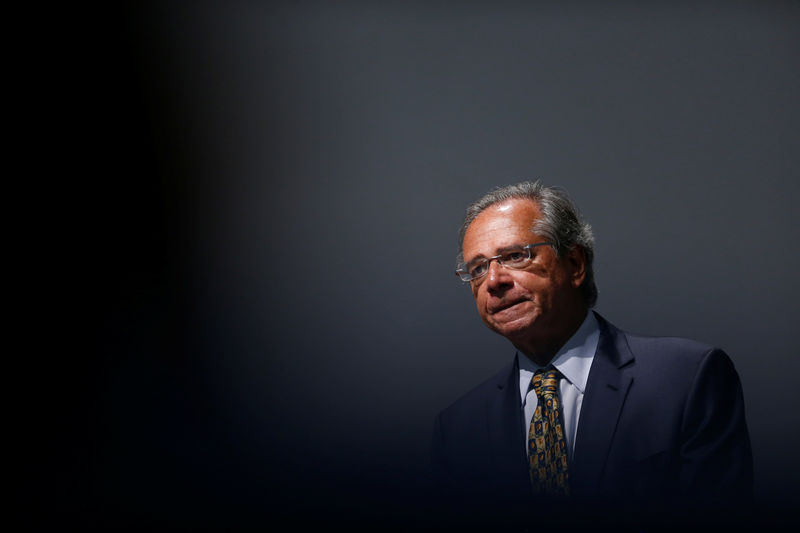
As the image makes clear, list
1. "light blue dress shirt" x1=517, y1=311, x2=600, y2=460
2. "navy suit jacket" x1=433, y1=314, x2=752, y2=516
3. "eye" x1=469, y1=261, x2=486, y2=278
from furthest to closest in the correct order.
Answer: "eye" x1=469, y1=261, x2=486, y2=278 < "light blue dress shirt" x1=517, y1=311, x2=600, y2=460 < "navy suit jacket" x1=433, y1=314, x2=752, y2=516

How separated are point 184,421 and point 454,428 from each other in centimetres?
78

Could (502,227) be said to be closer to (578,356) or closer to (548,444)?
(578,356)

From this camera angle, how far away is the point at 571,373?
1590 millimetres

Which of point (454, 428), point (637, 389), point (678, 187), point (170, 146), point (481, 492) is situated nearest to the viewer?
point (637, 389)

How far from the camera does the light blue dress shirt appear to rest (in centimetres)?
155

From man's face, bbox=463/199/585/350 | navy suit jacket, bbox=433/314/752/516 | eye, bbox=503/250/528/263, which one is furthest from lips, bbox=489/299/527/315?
navy suit jacket, bbox=433/314/752/516

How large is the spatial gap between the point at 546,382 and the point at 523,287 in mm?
236

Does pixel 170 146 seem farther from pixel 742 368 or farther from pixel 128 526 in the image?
pixel 742 368

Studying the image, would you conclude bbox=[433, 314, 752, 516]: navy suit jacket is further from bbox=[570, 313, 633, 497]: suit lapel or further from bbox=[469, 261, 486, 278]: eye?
bbox=[469, 261, 486, 278]: eye

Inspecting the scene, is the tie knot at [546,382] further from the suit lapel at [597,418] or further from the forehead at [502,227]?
the forehead at [502,227]

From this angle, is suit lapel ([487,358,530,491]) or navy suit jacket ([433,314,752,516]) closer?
navy suit jacket ([433,314,752,516])

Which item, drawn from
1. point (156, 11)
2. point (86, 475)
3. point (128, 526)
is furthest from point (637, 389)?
point (156, 11)

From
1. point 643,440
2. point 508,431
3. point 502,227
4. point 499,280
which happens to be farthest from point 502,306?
point 643,440

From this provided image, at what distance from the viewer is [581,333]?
164 centimetres
